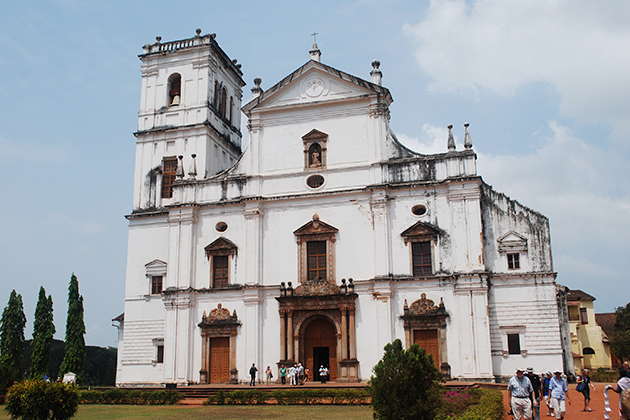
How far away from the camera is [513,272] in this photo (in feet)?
93.2

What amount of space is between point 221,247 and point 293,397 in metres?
10.6

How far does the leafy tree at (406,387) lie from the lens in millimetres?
12859

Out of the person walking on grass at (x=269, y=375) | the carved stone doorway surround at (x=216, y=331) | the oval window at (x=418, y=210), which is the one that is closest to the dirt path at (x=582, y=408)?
the oval window at (x=418, y=210)

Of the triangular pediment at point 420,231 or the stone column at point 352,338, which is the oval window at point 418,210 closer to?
the triangular pediment at point 420,231

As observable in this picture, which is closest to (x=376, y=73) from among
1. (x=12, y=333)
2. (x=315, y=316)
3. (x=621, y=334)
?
(x=315, y=316)

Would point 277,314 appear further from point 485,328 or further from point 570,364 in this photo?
point 570,364

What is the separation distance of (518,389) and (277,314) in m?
17.5

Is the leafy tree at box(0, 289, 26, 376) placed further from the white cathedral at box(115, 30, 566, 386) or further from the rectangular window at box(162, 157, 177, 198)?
the rectangular window at box(162, 157, 177, 198)

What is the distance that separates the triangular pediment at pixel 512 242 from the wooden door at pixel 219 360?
13938mm

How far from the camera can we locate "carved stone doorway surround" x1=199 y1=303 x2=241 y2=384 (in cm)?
3012

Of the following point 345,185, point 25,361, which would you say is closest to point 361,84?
point 345,185

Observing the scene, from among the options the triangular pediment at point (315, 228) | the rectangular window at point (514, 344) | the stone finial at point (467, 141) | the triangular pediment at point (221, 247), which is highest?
the stone finial at point (467, 141)

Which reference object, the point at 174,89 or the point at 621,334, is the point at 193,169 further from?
the point at 621,334

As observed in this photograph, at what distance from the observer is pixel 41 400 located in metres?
14.9
